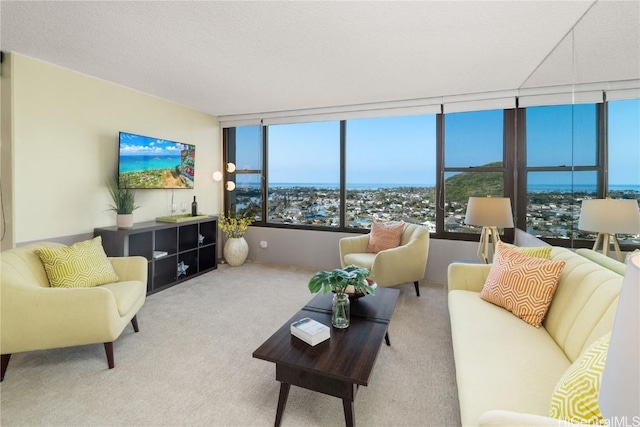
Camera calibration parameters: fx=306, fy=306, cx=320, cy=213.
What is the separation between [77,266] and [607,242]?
3643 millimetres

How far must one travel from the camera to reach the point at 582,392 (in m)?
0.96

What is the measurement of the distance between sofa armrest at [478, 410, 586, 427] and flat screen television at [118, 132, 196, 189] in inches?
154

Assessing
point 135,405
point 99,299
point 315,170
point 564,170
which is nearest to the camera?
point 135,405

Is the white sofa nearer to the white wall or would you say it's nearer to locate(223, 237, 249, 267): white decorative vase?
the white wall

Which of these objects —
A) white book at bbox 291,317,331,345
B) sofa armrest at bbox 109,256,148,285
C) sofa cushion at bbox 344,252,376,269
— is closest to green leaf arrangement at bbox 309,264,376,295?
white book at bbox 291,317,331,345

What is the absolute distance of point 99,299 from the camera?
6.48 feet

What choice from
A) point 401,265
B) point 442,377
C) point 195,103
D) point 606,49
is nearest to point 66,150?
point 195,103

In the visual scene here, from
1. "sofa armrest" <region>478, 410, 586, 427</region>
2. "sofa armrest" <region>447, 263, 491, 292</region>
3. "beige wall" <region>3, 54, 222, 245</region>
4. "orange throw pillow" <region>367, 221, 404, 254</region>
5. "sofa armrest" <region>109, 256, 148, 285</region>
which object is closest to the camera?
"sofa armrest" <region>478, 410, 586, 427</region>

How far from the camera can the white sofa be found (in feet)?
3.94

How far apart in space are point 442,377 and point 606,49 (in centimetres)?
260

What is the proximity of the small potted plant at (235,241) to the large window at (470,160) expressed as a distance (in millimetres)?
2987

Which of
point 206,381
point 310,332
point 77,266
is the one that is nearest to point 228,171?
point 77,266

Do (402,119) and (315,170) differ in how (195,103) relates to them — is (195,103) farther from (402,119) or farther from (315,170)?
(402,119)

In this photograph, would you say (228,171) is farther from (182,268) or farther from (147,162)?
(182,268)
